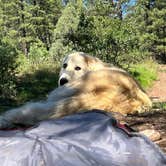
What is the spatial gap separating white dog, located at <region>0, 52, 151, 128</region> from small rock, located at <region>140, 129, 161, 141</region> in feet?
1.77

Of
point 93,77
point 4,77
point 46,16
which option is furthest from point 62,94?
point 46,16

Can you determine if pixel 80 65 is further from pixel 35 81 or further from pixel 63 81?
pixel 35 81

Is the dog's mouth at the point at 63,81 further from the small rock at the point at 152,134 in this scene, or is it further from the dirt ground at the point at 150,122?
the small rock at the point at 152,134

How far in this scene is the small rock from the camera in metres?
4.51

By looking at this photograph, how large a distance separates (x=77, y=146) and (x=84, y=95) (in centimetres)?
233

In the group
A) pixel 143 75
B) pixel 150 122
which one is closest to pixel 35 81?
pixel 143 75

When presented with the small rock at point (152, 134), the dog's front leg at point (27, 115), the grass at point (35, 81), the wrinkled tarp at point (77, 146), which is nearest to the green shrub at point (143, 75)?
the grass at point (35, 81)

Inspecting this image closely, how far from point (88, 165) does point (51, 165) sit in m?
0.19

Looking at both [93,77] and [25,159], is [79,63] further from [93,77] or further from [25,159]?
[25,159]

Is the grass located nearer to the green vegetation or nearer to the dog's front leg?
the green vegetation

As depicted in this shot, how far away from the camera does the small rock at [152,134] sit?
14.8 feet

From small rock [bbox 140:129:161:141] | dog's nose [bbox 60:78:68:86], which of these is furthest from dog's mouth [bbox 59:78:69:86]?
small rock [bbox 140:129:161:141]

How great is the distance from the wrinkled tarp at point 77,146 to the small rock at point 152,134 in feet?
5.51

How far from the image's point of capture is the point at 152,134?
456 cm
